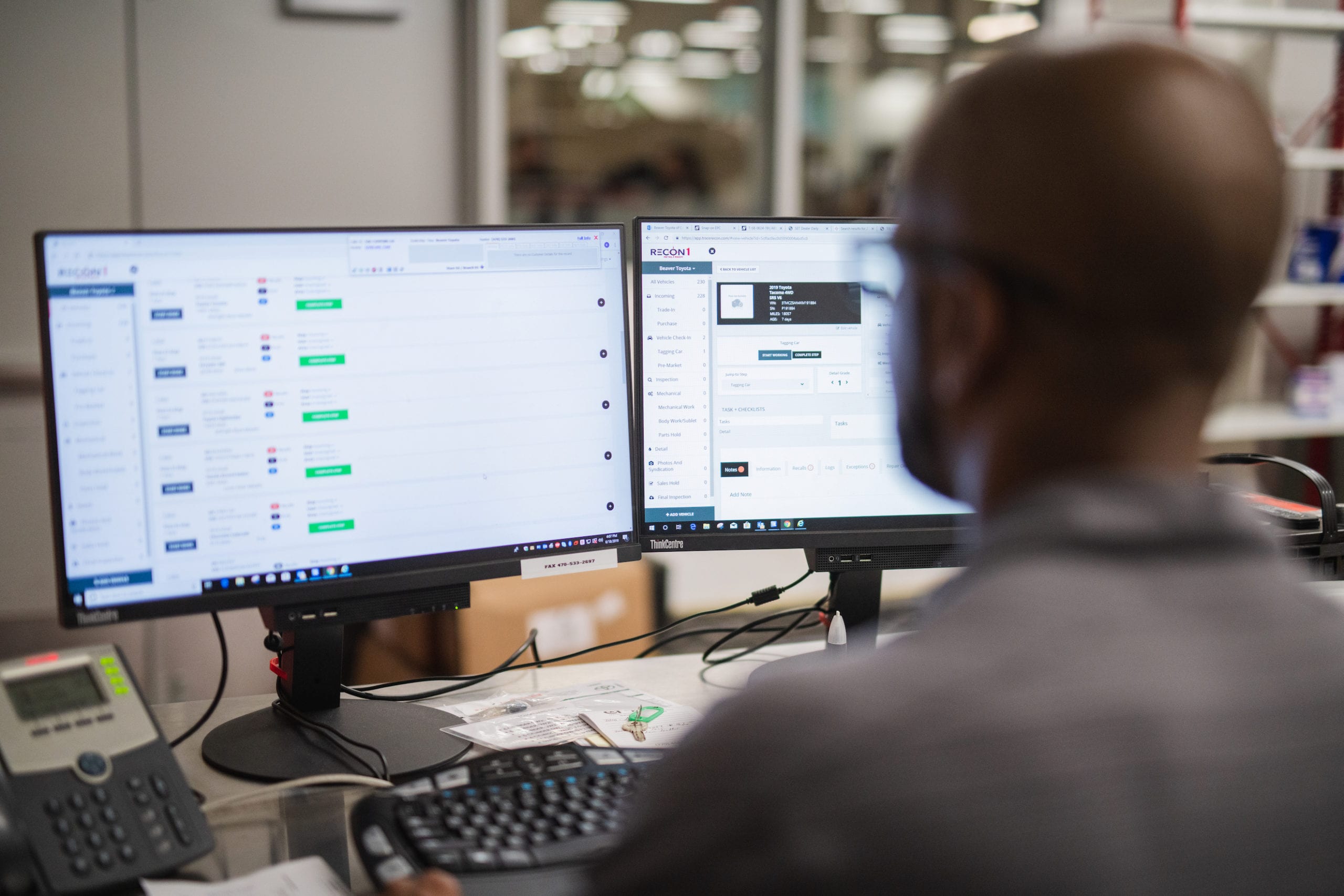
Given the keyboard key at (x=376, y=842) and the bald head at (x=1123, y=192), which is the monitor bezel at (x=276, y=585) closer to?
the keyboard key at (x=376, y=842)

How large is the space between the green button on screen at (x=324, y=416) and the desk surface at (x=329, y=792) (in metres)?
0.33

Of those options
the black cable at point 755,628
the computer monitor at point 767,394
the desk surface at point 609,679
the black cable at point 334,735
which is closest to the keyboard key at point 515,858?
the black cable at point 334,735

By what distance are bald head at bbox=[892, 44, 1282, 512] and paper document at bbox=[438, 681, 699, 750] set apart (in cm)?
63

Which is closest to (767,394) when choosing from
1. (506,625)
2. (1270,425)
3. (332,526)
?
(332,526)

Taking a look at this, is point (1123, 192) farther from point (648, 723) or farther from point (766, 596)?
point (766, 596)

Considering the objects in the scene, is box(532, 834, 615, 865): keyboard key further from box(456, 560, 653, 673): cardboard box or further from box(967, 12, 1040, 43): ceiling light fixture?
box(967, 12, 1040, 43): ceiling light fixture

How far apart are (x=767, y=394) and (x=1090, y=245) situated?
71 centimetres

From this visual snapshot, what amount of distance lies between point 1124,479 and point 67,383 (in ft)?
2.79

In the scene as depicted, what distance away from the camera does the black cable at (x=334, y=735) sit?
3.32 ft

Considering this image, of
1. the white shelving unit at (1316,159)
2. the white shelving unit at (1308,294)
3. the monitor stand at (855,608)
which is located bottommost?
the monitor stand at (855,608)

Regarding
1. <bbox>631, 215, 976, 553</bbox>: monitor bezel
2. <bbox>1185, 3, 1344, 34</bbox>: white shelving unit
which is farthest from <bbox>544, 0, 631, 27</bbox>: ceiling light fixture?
<bbox>631, 215, 976, 553</bbox>: monitor bezel

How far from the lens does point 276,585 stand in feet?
3.34

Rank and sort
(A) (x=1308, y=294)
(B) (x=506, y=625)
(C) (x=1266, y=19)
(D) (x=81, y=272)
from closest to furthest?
(D) (x=81, y=272)
(B) (x=506, y=625)
(C) (x=1266, y=19)
(A) (x=1308, y=294)

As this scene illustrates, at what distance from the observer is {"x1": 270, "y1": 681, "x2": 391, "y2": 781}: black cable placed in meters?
1.01
